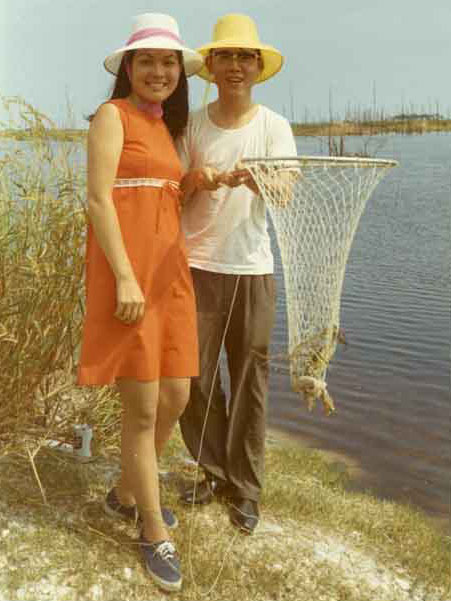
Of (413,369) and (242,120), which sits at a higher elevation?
(242,120)

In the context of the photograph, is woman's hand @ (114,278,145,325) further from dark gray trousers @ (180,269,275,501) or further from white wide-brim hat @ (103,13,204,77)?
white wide-brim hat @ (103,13,204,77)

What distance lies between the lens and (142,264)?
283 cm

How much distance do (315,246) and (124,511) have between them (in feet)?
4.72

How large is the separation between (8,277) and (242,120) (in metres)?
1.34

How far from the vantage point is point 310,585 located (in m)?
3.26

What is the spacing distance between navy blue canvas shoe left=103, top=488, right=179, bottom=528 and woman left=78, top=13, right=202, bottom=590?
28cm

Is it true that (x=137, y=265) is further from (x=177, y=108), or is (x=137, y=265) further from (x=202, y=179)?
(x=177, y=108)

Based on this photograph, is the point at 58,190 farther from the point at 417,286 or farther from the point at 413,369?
the point at 417,286

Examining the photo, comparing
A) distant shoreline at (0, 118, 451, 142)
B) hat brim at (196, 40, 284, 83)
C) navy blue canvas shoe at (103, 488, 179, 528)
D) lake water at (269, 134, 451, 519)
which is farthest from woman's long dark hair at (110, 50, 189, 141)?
distant shoreline at (0, 118, 451, 142)

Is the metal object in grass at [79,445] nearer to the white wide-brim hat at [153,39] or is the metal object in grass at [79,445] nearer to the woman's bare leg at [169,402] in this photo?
the woman's bare leg at [169,402]

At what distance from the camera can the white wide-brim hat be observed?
2764mm

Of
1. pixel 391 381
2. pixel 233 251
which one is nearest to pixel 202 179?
pixel 233 251

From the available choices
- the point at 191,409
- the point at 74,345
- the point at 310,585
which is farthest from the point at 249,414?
the point at 74,345

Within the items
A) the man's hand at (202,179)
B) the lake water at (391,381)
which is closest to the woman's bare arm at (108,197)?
the man's hand at (202,179)
